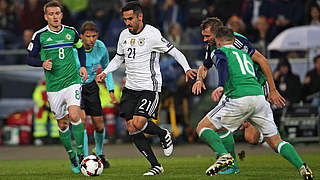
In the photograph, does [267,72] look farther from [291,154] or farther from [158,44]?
[158,44]

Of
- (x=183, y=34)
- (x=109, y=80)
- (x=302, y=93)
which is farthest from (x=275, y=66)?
(x=109, y=80)

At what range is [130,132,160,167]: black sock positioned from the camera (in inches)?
401

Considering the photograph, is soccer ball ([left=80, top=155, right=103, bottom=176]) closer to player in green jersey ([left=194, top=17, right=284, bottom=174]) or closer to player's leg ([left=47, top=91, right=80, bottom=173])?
player's leg ([left=47, top=91, right=80, bottom=173])

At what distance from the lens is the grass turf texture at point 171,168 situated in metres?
9.95

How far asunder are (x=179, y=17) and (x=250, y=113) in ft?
38.8

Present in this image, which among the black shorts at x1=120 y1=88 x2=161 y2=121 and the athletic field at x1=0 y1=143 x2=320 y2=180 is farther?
the athletic field at x1=0 y1=143 x2=320 y2=180

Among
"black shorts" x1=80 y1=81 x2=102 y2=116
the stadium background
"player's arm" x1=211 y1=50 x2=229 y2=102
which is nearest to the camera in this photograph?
"player's arm" x1=211 y1=50 x2=229 y2=102

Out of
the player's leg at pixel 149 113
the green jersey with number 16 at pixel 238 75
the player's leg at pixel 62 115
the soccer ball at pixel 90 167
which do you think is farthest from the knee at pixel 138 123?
the player's leg at pixel 62 115

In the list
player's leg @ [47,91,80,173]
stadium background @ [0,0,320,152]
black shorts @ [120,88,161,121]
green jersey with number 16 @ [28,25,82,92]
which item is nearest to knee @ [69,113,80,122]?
player's leg @ [47,91,80,173]

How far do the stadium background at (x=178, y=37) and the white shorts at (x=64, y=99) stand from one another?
6.69 meters

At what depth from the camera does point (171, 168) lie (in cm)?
1157

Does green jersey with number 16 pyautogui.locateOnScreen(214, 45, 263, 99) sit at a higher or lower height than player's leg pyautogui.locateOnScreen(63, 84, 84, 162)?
higher

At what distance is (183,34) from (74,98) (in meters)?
9.01

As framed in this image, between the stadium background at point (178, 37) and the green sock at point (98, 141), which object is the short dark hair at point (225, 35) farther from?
the stadium background at point (178, 37)
